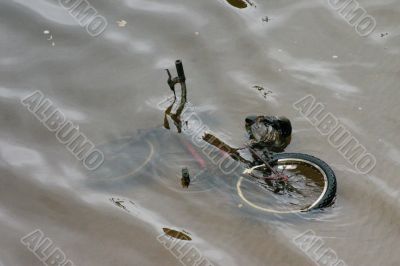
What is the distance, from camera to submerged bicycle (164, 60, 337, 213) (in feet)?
18.5

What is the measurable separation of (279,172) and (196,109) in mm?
1604

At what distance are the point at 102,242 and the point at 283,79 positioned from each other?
10.4 feet

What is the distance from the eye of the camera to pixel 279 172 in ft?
19.2

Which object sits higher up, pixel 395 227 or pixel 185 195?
pixel 395 227

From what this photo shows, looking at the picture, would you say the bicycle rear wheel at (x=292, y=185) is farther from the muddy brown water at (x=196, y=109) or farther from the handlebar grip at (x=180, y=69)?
the handlebar grip at (x=180, y=69)

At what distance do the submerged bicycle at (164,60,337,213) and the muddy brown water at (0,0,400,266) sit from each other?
0.15 meters

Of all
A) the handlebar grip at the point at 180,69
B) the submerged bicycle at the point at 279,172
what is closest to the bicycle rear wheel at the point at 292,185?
the submerged bicycle at the point at 279,172

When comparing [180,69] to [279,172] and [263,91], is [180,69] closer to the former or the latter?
[263,91]

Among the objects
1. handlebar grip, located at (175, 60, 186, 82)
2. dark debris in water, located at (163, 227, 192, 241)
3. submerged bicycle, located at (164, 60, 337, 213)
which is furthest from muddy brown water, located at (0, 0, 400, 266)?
handlebar grip, located at (175, 60, 186, 82)

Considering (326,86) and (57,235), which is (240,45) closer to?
(326,86)

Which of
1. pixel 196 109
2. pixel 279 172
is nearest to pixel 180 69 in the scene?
pixel 196 109

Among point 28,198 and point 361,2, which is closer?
point 28,198

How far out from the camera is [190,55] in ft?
25.8

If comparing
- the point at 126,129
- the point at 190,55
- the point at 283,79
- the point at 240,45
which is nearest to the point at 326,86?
the point at 283,79
